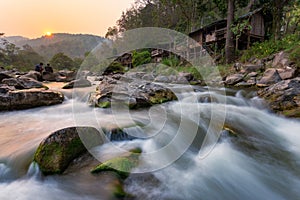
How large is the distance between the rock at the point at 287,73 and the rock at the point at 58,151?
29.8 ft

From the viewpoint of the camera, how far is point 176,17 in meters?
29.1

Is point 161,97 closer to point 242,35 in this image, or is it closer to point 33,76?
point 33,76

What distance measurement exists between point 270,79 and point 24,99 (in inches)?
390

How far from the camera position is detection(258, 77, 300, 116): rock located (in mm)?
5931

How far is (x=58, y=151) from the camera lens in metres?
2.98

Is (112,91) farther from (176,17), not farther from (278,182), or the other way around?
(176,17)

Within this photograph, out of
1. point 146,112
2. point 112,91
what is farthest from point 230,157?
point 112,91

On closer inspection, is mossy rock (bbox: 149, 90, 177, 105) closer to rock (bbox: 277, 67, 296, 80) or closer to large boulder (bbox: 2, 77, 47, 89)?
rock (bbox: 277, 67, 296, 80)

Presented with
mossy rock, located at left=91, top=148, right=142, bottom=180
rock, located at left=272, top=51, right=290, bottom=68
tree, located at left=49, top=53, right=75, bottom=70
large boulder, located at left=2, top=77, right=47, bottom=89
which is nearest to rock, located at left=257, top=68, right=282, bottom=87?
rock, located at left=272, top=51, right=290, bottom=68

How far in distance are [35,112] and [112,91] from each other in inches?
98.1

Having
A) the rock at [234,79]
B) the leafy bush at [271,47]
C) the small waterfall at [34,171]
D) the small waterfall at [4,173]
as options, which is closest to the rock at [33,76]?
the small waterfall at [4,173]

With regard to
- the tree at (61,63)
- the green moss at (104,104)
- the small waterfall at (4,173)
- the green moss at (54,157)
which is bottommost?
the small waterfall at (4,173)

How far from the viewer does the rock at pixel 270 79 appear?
9.07 m

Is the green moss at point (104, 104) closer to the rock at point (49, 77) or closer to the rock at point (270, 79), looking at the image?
the rock at point (270, 79)
